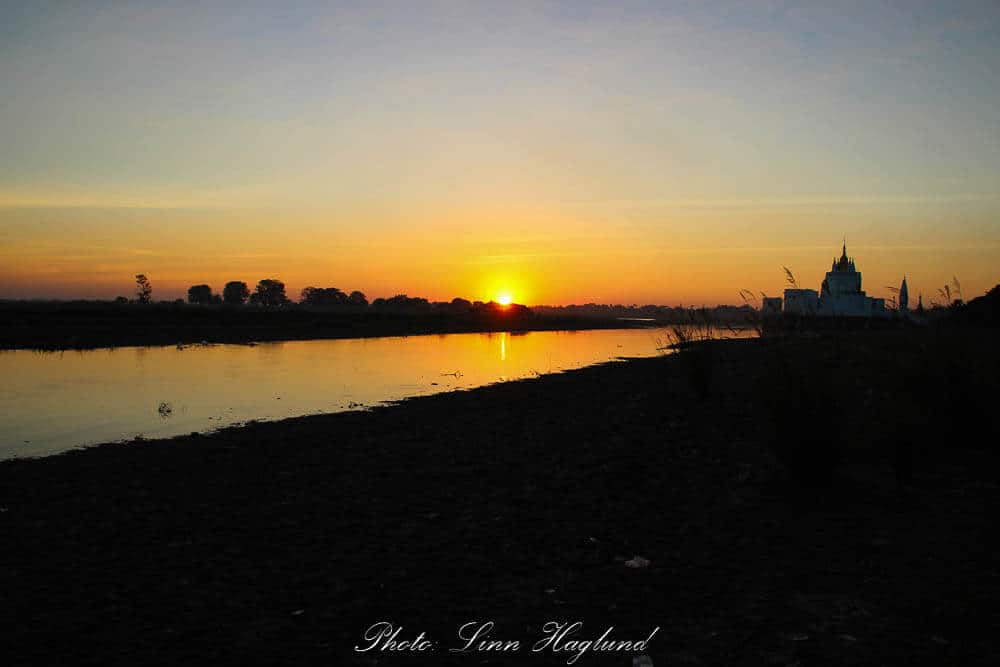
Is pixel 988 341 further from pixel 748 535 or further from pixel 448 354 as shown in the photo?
pixel 448 354

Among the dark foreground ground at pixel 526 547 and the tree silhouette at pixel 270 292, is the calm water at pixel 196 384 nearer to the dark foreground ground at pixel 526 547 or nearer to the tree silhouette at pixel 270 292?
the dark foreground ground at pixel 526 547

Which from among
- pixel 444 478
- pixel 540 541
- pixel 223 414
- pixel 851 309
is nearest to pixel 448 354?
pixel 223 414

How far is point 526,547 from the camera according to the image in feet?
24.7

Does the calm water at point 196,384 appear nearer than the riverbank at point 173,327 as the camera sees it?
Yes

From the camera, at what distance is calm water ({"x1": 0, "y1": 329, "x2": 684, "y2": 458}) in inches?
689

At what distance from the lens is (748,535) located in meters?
7.49

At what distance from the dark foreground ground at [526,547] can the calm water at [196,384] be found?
4.62m

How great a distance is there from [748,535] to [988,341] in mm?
7270

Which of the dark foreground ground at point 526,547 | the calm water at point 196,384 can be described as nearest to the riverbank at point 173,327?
the calm water at point 196,384

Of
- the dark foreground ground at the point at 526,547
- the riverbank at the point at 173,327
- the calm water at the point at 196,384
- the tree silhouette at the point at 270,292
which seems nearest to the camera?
the dark foreground ground at the point at 526,547

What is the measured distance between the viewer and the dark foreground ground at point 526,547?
209 inches

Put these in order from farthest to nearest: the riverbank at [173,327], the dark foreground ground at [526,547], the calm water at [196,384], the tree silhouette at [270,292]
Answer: the tree silhouette at [270,292], the riverbank at [173,327], the calm water at [196,384], the dark foreground ground at [526,547]

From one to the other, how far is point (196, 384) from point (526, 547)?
884 inches

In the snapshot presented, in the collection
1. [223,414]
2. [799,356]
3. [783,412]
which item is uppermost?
[799,356]
